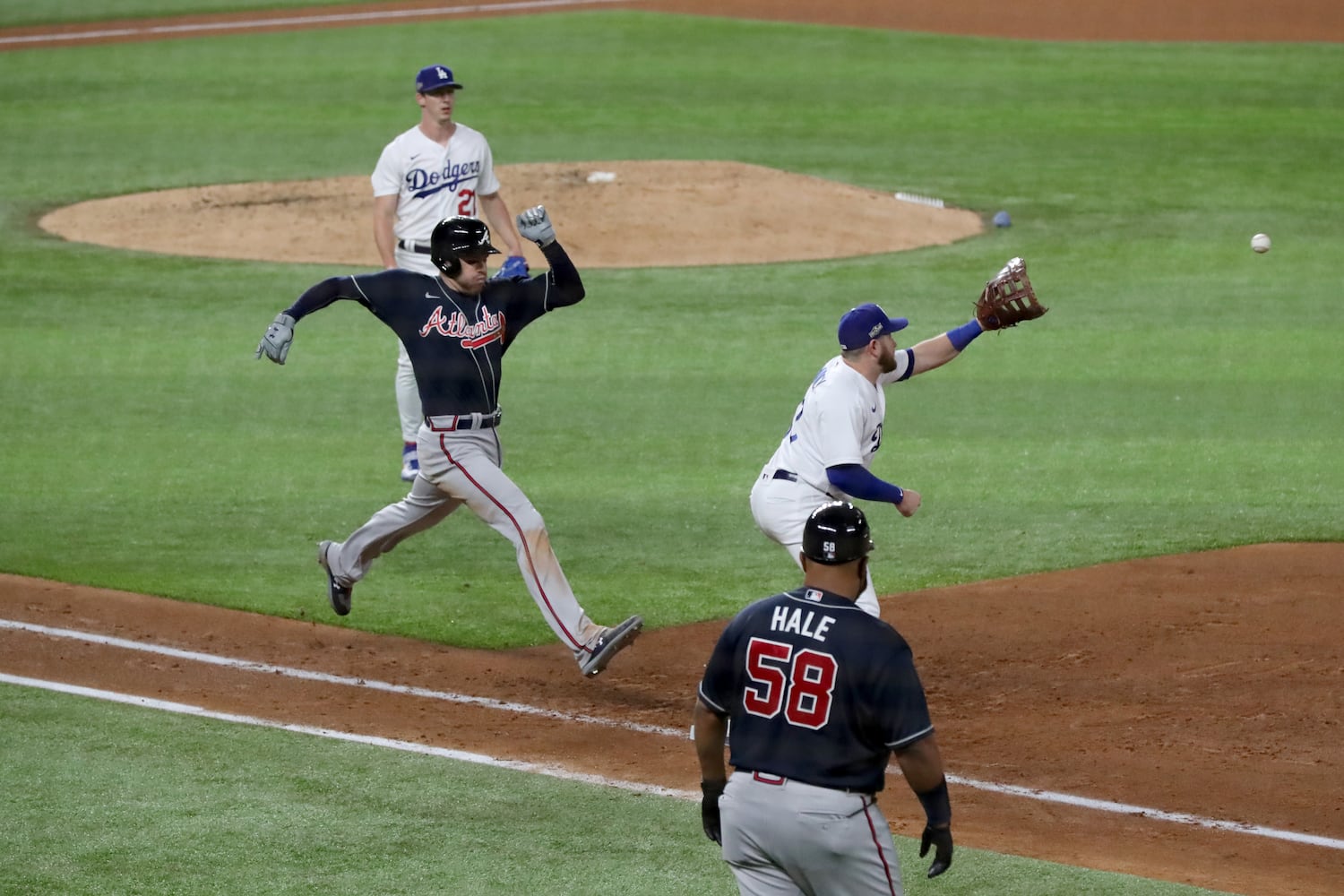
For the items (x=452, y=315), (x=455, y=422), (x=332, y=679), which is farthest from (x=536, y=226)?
(x=332, y=679)

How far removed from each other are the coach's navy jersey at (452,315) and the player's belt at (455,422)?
0.02m

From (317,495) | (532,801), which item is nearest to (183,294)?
(317,495)

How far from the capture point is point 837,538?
4.34 metres

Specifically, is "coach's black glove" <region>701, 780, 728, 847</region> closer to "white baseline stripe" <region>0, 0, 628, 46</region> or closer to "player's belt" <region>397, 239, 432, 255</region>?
"player's belt" <region>397, 239, 432, 255</region>

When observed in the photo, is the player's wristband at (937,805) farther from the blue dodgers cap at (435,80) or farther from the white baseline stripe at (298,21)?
the white baseline stripe at (298,21)

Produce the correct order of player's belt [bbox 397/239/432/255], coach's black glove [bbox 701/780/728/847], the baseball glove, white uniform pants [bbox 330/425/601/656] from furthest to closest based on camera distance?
player's belt [bbox 397/239/432/255], the baseball glove, white uniform pants [bbox 330/425/601/656], coach's black glove [bbox 701/780/728/847]

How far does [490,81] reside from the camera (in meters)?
30.0

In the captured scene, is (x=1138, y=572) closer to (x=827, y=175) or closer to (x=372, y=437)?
(x=372, y=437)

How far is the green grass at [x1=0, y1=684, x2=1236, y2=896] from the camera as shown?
18.5ft

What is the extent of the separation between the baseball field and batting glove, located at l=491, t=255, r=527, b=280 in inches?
71.1

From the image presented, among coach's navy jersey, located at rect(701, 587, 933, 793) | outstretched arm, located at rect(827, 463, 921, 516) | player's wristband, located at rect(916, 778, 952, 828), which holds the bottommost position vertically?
player's wristband, located at rect(916, 778, 952, 828)

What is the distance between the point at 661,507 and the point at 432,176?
2.52m

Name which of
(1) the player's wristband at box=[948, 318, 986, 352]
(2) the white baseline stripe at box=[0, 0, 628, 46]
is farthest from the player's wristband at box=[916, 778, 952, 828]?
(2) the white baseline stripe at box=[0, 0, 628, 46]

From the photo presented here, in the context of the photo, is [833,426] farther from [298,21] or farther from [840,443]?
[298,21]
